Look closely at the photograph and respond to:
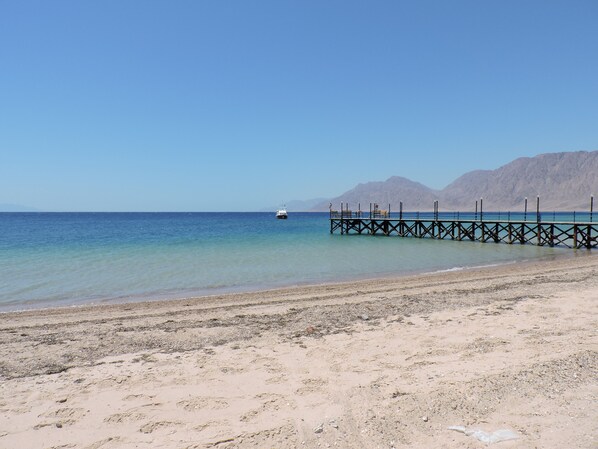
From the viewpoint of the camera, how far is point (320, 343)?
706 cm

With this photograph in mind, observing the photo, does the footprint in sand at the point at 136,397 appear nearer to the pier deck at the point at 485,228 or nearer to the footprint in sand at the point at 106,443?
the footprint in sand at the point at 106,443

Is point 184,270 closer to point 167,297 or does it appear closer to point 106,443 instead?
point 167,297

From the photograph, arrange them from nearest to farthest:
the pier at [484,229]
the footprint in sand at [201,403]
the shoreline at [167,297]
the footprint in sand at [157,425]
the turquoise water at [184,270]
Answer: the footprint in sand at [157,425] → the footprint in sand at [201,403] → the shoreline at [167,297] → the turquoise water at [184,270] → the pier at [484,229]

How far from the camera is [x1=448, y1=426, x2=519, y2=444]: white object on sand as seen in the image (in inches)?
149

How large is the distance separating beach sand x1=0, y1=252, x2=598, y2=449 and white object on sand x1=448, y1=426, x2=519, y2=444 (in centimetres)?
7

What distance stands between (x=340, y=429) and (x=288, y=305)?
6998 millimetres

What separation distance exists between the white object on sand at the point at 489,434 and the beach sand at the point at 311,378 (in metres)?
0.07

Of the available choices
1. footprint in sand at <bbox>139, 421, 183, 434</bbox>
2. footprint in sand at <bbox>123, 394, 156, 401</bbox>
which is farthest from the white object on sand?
footprint in sand at <bbox>123, 394, 156, 401</bbox>

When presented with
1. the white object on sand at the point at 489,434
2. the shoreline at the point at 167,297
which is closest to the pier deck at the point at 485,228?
the shoreline at the point at 167,297

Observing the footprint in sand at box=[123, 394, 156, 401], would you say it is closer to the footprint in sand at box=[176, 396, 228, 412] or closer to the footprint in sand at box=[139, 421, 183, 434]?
the footprint in sand at box=[176, 396, 228, 412]

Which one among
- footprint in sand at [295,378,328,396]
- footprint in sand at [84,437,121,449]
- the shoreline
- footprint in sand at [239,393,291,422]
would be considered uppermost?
footprint in sand at [295,378,328,396]

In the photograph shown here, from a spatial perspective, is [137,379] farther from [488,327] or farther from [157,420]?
[488,327]

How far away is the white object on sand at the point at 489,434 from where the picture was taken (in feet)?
12.4

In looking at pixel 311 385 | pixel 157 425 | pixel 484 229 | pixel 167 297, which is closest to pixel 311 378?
pixel 311 385
